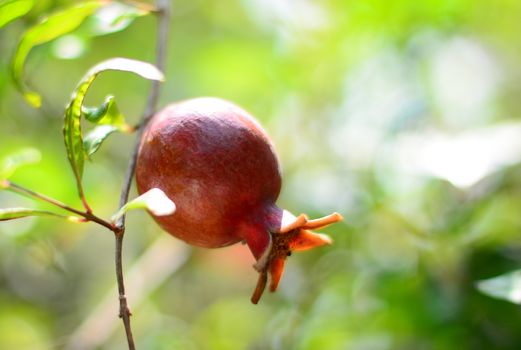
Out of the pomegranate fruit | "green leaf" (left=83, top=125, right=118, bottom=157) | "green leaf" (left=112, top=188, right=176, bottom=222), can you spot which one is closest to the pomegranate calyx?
the pomegranate fruit

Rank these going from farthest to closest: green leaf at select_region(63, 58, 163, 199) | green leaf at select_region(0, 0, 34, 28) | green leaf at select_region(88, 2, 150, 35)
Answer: green leaf at select_region(88, 2, 150, 35)
green leaf at select_region(0, 0, 34, 28)
green leaf at select_region(63, 58, 163, 199)

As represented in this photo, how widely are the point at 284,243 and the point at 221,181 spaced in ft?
0.46

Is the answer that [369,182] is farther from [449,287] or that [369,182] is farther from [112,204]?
[112,204]

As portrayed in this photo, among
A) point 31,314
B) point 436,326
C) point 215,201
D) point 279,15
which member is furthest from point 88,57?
point 215,201

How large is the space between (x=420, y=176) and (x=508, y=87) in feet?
3.56

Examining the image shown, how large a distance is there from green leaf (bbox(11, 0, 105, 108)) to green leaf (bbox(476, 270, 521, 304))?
88 cm

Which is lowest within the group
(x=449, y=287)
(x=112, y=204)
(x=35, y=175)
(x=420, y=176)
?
(x=112, y=204)

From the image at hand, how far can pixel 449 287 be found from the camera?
1.61m

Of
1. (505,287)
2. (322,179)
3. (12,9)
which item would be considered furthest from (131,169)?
(322,179)

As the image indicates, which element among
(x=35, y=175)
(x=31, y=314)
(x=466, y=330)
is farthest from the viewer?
(x=31, y=314)

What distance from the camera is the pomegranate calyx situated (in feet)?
2.81

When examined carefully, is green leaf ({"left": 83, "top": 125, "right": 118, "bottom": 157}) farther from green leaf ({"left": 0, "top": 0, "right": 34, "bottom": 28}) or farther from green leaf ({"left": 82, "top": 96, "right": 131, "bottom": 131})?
green leaf ({"left": 0, "top": 0, "right": 34, "bottom": 28})

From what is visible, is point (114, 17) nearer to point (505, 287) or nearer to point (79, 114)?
point (79, 114)

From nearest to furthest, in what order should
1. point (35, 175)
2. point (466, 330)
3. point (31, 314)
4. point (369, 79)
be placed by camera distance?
point (466, 330), point (35, 175), point (369, 79), point (31, 314)
